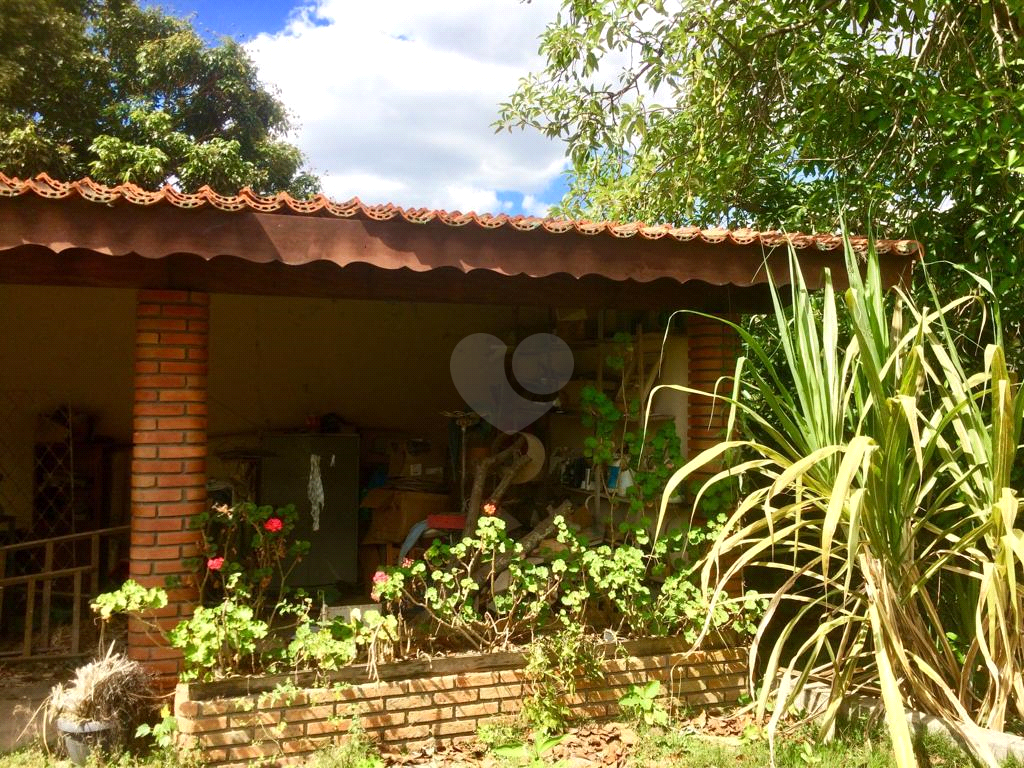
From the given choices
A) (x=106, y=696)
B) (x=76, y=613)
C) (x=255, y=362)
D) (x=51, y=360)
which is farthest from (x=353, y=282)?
(x=51, y=360)

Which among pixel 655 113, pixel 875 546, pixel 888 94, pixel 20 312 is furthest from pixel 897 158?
pixel 20 312

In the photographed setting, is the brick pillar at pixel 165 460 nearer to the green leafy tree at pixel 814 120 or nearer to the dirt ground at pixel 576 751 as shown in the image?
the dirt ground at pixel 576 751

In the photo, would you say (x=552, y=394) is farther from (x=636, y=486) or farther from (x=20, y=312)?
(x=20, y=312)

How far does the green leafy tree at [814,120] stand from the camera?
5.29m

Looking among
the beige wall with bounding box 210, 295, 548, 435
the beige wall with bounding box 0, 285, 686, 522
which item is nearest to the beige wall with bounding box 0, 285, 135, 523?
the beige wall with bounding box 0, 285, 686, 522

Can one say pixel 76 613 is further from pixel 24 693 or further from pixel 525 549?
pixel 525 549

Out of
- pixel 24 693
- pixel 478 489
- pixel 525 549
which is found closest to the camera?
pixel 24 693

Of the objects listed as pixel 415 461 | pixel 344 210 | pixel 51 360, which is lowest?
pixel 415 461

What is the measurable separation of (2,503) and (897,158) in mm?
7991

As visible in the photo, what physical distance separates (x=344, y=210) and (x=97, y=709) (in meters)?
2.46

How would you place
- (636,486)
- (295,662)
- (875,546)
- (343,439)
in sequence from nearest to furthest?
(875,546) < (295,662) < (636,486) < (343,439)

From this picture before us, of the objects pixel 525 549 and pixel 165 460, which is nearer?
pixel 165 460

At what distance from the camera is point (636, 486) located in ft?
15.2

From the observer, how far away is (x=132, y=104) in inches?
509
